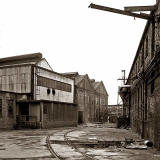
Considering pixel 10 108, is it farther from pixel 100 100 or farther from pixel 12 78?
pixel 100 100

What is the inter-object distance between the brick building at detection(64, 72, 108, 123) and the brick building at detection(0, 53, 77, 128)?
33.6 ft

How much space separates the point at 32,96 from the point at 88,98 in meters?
23.4

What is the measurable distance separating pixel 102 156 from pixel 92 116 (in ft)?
143

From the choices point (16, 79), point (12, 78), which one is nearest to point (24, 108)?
point (16, 79)

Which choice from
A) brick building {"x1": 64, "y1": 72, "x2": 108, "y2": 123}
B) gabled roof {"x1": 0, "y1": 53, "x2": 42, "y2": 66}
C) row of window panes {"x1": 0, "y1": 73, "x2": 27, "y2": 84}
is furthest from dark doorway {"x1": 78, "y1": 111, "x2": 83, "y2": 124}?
row of window panes {"x1": 0, "y1": 73, "x2": 27, "y2": 84}

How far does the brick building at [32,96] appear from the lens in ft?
85.9

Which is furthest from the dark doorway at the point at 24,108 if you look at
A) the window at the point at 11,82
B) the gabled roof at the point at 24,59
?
the gabled roof at the point at 24,59

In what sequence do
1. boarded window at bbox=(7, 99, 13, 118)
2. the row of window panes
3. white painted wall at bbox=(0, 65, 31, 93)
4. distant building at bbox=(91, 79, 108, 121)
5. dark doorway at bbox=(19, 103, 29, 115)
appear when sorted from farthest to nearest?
1. distant building at bbox=(91, 79, 108, 121)
2. the row of window panes
3. white painted wall at bbox=(0, 65, 31, 93)
4. dark doorway at bbox=(19, 103, 29, 115)
5. boarded window at bbox=(7, 99, 13, 118)

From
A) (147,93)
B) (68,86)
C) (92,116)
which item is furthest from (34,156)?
(92,116)

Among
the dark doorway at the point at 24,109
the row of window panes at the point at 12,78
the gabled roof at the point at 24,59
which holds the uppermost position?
the gabled roof at the point at 24,59

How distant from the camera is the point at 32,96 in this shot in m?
29.4

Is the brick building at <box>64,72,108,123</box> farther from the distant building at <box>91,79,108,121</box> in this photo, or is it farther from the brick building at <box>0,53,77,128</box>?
the brick building at <box>0,53,77,128</box>

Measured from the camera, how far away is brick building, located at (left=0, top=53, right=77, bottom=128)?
2617cm

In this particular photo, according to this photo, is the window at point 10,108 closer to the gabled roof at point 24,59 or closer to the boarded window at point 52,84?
the boarded window at point 52,84
